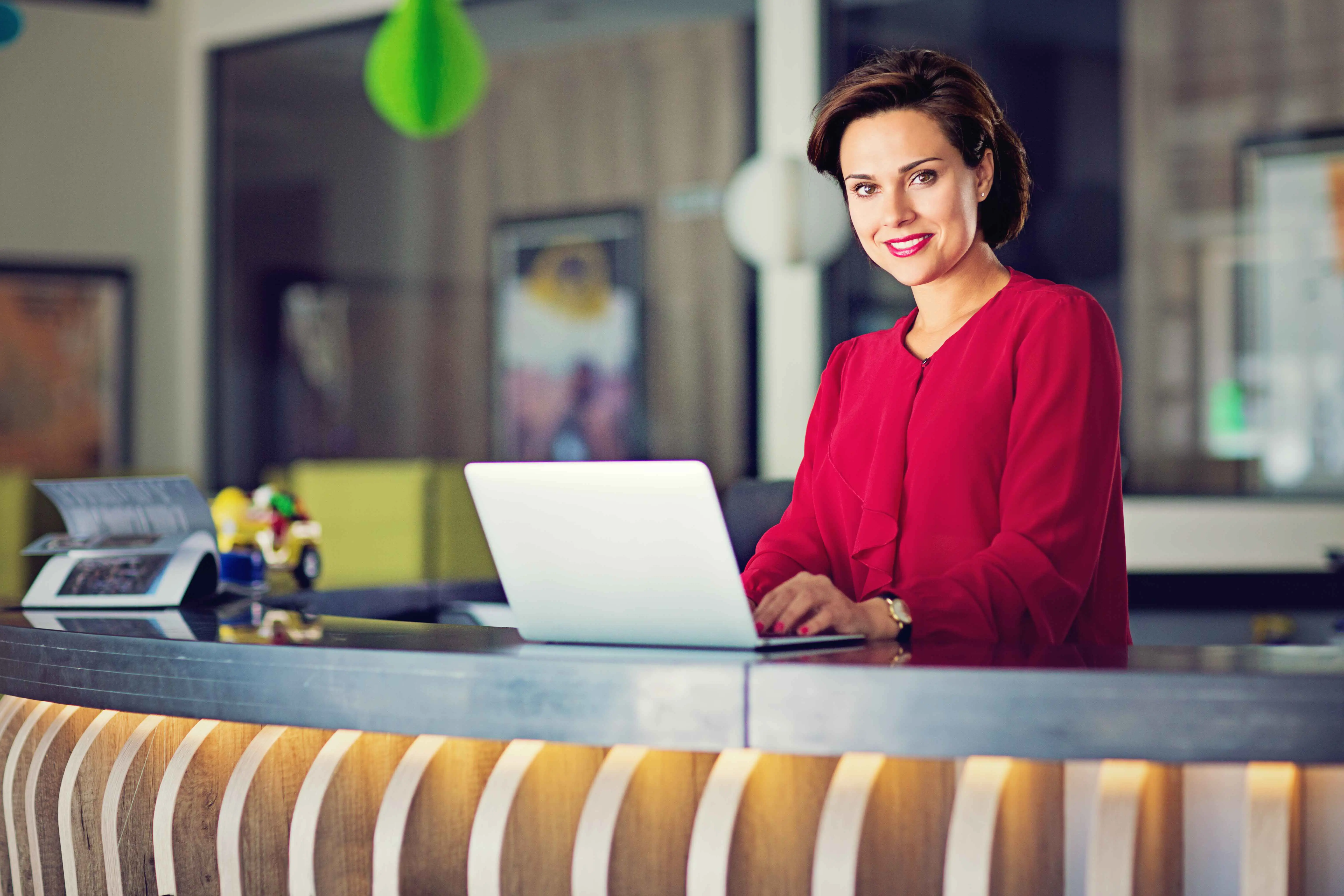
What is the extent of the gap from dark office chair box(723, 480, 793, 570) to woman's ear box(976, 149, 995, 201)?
1.15 metres

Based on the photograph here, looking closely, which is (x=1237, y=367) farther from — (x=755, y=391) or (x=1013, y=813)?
(x=1013, y=813)

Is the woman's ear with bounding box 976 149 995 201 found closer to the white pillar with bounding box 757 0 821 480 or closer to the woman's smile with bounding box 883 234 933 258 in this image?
the woman's smile with bounding box 883 234 933 258

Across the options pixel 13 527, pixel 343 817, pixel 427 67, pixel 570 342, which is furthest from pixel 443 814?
pixel 570 342

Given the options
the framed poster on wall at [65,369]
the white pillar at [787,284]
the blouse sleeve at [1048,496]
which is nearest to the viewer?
the blouse sleeve at [1048,496]

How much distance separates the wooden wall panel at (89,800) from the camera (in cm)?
167

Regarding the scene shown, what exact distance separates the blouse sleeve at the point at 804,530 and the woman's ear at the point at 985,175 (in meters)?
0.29

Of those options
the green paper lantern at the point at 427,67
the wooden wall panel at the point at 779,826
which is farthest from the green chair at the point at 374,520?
→ the wooden wall panel at the point at 779,826

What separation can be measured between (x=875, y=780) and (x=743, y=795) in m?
0.12

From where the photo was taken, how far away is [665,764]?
137 cm

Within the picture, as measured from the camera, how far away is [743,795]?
1.31 meters

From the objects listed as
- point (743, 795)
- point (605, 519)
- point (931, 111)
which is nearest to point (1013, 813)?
point (743, 795)

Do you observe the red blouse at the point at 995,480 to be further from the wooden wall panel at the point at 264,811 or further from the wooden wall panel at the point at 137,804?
the wooden wall panel at the point at 137,804

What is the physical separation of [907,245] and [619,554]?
58 cm

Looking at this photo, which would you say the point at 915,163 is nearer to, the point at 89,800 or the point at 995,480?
the point at 995,480
